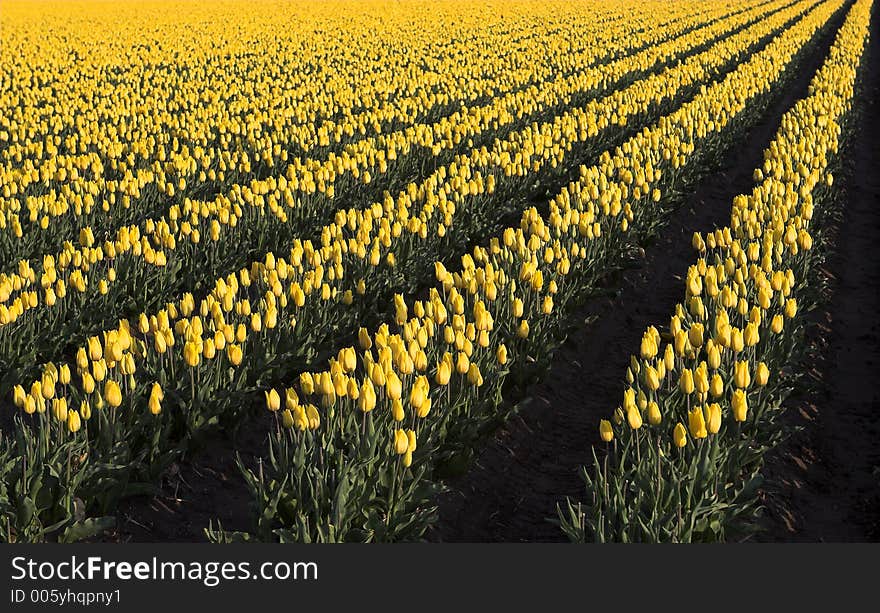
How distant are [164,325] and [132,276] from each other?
2.42m

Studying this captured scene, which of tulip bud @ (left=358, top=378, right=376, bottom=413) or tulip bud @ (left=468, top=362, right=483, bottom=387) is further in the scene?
tulip bud @ (left=468, top=362, right=483, bottom=387)

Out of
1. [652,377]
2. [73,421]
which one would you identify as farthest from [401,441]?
[73,421]

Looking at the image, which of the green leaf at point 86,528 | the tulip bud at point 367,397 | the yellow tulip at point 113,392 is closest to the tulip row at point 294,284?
the yellow tulip at point 113,392

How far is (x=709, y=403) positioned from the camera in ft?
15.4

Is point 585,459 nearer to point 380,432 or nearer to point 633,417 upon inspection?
point 633,417

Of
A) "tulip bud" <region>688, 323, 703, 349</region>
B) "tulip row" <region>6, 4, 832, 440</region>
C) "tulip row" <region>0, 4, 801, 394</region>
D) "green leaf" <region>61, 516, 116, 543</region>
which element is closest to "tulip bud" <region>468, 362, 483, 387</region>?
"tulip bud" <region>688, 323, 703, 349</region>

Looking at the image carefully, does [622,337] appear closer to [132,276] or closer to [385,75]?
[132,276]

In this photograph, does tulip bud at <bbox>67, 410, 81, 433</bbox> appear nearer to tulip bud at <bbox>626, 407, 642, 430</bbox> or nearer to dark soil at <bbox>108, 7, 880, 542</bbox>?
dark soil at <bbox>108, 7, 880, 542</bbox>

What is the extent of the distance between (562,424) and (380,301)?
85.5 inches

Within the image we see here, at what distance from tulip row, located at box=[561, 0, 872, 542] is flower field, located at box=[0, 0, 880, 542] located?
0.03m

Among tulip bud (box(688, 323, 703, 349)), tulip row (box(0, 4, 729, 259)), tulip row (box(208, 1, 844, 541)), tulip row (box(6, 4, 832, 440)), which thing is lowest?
tulip row (box(208, 1, 844, 541))

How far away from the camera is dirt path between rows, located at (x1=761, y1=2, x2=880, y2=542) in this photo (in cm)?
457

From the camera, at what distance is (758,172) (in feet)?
30.7

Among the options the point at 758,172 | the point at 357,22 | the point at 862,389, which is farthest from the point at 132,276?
the point at 357,22
